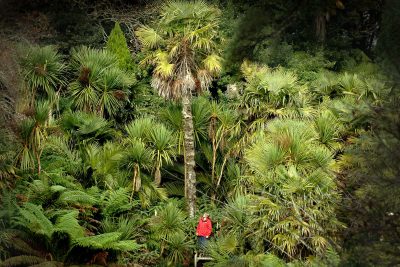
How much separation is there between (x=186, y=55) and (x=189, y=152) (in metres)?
2.56

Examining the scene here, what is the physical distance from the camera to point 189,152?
16.0 m

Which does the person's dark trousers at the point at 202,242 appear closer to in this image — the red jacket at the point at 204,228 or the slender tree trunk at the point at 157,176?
the red jacket at the point at 204,228

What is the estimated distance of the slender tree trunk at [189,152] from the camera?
15.9 meters

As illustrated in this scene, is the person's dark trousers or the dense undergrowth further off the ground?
the dense undergrowth

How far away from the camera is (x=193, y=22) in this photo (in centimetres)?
1573

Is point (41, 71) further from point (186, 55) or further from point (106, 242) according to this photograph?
point (106, 242)

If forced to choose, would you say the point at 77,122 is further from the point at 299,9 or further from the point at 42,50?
the point at 299,9

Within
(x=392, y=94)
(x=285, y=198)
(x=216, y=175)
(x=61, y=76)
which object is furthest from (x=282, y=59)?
(x=392, y=94)

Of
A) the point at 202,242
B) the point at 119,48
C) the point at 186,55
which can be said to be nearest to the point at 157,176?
the point at 202,242

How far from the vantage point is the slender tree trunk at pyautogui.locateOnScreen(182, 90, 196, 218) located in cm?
1586

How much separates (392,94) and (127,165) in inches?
425

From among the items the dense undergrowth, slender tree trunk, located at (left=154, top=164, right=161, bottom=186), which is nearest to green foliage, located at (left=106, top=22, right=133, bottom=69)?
the dense undergrowth

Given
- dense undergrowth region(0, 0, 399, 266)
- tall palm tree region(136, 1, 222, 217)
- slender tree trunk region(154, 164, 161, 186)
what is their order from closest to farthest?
dense undergrowth region(0, 0, 399, 266) < tall palm tree region(136, 1, 222, 217) < slender tree trunk region(154, 164, 161, 186)

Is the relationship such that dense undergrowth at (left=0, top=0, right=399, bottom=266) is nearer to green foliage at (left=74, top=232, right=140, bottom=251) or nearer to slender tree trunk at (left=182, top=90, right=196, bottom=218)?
green foliage at (left=74, top=232, right=140, bottom=251)
